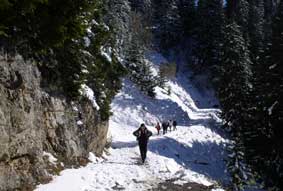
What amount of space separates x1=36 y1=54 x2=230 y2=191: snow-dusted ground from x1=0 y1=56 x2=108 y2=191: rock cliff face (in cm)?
67

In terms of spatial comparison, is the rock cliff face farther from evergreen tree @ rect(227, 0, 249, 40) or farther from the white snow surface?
evergreen tree @ rect(227, 0, 249, 40)

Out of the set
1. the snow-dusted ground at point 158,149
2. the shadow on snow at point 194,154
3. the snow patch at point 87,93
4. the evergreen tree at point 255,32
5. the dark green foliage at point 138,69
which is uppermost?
the evergreen tree at point 255,32

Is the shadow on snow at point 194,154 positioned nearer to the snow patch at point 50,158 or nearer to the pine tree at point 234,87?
the pine tree at point 234,87

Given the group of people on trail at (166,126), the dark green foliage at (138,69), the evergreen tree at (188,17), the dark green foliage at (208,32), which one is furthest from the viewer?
the evergreen tree at (188,17)

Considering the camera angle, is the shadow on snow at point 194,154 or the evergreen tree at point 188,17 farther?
the evergreen tree at point 188,17

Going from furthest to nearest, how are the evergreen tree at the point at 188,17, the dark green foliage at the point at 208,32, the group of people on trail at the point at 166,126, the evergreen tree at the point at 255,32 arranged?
the evergreen tree at the point at 188,17
the dark green foliage at the point at 208,32
the evergreen tree at the point at 255,32
the group of people on trail at the point at 166,126

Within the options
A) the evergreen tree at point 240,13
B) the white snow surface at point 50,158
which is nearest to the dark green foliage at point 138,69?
the evergreen tree at point 240,13

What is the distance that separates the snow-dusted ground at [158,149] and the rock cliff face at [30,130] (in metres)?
0.67

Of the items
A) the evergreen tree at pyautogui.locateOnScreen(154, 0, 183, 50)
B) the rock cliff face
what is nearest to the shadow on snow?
the rock cliff face

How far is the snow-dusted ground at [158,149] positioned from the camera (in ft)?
49.1

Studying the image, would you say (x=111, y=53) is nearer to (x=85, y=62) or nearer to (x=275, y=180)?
(x=85, y=62)

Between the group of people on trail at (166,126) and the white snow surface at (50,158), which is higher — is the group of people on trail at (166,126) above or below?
below

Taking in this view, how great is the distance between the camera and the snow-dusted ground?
49.1 ft

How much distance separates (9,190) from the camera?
1146 cm
